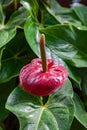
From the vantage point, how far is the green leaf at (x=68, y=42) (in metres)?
0.92

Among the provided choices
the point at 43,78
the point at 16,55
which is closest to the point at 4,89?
the point at 16,55

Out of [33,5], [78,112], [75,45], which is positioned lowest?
[78,112]

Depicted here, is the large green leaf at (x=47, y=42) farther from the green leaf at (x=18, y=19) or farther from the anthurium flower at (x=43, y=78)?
the anthurium flower at (x=43, y=78)

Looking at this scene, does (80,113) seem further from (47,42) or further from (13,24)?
(13,24)

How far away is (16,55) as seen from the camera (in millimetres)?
1046

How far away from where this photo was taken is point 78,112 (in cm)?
89

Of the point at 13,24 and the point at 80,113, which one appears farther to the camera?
the point at 13,24

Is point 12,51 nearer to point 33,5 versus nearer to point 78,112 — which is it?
point 33,5

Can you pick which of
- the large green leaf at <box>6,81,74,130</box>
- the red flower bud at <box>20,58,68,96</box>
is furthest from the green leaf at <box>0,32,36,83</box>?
the red flower bud at <box>20,58,68,96</box>

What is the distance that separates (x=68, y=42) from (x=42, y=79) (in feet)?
1.02

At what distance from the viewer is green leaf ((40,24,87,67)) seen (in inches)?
36.2

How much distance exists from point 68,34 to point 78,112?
21 centimetres

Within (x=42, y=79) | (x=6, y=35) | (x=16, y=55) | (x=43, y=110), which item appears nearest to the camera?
(x=42, y=79)

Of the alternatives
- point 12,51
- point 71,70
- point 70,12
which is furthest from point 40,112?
point 70,12
